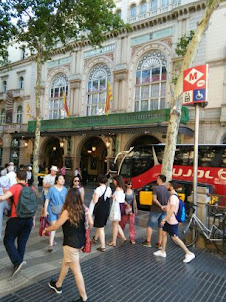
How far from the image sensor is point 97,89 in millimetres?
23094

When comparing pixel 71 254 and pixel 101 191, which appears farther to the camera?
pixel 101 191

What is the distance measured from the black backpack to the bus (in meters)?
8.46

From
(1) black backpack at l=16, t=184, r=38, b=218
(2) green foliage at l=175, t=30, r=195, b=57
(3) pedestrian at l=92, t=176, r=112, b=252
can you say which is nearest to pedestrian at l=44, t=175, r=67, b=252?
(3) pedestrian at l=92, t=176, r=112, b=252

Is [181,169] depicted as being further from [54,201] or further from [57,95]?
[57,95]

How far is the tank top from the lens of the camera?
3.61 metres

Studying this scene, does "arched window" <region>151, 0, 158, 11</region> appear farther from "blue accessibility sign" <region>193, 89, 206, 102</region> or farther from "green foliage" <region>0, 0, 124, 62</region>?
"blue accessibility sign" <region>193, 89, 206, 102</region>

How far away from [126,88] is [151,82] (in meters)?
2.14

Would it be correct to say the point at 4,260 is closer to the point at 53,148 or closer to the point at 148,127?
the point at 148,127

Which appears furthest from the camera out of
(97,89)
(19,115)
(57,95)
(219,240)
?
(19,115)

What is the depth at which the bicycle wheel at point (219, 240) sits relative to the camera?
6.41 m

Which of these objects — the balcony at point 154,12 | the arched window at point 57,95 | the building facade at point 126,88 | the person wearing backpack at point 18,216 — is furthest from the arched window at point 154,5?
the person wearing backpack at point 18,216

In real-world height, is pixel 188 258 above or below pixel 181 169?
below

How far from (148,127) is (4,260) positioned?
44.4 feet

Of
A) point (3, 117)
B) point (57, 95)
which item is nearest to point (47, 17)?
point (57, 95)
